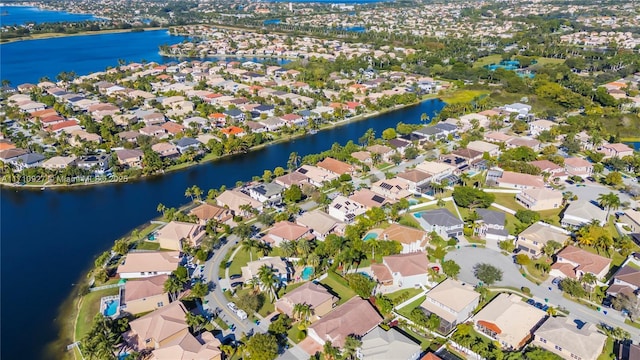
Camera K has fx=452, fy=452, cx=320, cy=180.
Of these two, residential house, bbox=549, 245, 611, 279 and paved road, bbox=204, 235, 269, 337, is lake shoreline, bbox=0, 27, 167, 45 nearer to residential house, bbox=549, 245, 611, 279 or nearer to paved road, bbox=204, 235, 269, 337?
paved road, bbox=204, 235, 269, 337

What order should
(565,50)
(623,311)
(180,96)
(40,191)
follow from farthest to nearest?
(565,50), (180,96), (40,191), (623,311)

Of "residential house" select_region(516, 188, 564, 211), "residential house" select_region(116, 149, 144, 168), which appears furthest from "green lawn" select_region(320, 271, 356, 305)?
"residential house" select_region(116, 149, 144, 168)

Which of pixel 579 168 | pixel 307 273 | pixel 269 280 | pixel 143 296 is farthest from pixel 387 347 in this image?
pixel 579 168

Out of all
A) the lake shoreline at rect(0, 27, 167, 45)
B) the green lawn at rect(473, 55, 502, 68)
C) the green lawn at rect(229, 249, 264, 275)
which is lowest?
the lake shoreline at rect(0, 27, 167, 45)

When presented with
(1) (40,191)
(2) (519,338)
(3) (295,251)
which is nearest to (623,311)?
(2) (519,338)

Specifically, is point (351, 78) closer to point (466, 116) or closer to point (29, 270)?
point (466, 116)

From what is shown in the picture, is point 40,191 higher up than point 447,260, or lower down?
lower down

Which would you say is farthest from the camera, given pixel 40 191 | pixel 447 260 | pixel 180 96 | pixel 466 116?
pixel 180 96
